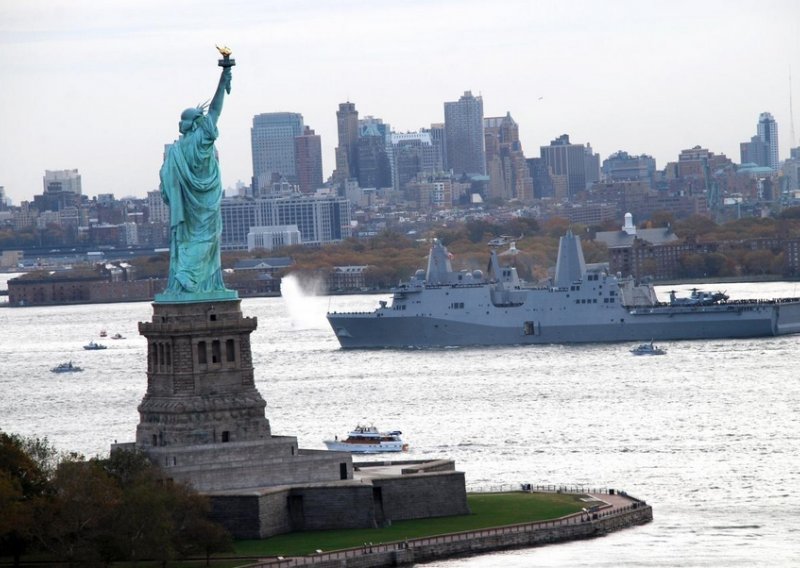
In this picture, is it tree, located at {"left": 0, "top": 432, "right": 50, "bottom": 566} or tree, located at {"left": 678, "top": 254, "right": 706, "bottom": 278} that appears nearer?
tree, located at {"left": 0, "top": 432, "right": 50, "bottom": 566}

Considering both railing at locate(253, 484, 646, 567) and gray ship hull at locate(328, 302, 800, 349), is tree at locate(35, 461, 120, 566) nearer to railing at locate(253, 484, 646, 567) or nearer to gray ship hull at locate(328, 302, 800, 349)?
railing at locate(253, 484, 646, 567)

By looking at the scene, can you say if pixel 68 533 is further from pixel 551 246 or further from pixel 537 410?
pixel 551 246

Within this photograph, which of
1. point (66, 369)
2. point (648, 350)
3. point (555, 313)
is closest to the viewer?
point (66, 369)

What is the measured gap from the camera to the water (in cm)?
3834

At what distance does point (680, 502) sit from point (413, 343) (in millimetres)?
50535

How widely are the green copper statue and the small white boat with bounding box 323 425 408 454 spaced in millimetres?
13609

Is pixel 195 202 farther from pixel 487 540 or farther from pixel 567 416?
pixel 567 416

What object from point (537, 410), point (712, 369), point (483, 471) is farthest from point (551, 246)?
point (483, 471)

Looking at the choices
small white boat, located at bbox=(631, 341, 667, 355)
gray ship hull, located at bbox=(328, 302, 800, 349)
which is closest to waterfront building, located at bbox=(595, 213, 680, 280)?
gray ship hull, located at bbox=(328, 302, 800, 349)

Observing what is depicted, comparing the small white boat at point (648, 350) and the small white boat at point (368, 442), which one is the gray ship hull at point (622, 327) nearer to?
the small white boat at point (648, 350)

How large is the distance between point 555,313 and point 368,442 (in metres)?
38.0

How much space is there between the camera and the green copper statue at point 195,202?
37.8m

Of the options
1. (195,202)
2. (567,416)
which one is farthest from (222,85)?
(567,416)

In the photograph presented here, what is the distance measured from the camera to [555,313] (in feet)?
293
